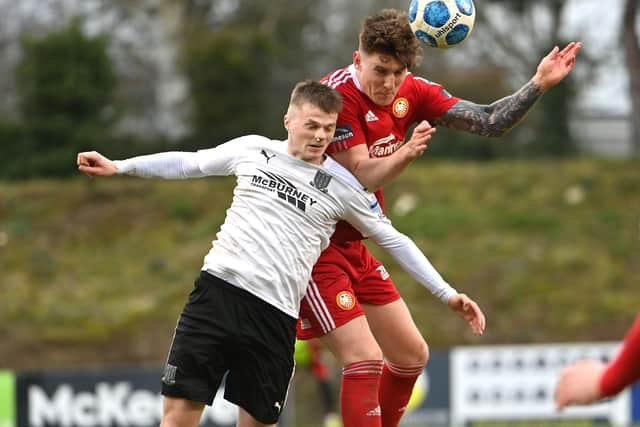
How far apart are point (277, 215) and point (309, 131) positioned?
0.42 metres

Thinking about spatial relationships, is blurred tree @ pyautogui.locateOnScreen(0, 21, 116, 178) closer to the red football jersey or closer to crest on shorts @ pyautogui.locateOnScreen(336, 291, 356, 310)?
the red football jersey

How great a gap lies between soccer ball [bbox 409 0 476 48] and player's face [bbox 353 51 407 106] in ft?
0.66

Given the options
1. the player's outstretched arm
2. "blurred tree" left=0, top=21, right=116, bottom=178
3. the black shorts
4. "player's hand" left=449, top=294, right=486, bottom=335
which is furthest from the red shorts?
"blurred tree" left=0, top=21, right=116, bottom=178

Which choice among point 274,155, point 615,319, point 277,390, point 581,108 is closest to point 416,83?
point 274,155

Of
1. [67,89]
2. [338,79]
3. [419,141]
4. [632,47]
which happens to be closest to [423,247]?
[632,47]

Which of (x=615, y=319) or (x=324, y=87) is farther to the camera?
(x=615, y=319)

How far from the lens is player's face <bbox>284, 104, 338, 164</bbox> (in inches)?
197

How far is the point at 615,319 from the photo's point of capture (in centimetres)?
1559

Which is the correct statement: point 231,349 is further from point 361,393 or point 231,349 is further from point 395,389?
point 395,389

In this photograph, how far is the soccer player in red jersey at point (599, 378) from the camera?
3.12m

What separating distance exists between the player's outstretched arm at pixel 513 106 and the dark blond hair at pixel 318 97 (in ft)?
2.52

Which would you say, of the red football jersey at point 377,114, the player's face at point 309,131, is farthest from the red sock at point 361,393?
the player's face at point 309,131

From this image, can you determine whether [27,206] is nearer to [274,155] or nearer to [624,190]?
[624,190]

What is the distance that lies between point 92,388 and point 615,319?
7.83 metres
